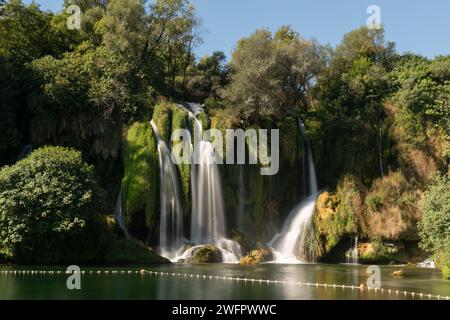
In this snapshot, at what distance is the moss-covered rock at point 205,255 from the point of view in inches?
1089

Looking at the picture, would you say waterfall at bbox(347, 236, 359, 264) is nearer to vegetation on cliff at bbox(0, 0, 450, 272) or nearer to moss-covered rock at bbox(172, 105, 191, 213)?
vegetation on cliff at bbox(0, 0, 450, 272)

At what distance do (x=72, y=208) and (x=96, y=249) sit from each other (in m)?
2.59

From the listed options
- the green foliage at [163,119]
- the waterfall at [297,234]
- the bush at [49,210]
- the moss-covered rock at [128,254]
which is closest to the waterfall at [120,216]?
the moss-covered rock at [128,254]

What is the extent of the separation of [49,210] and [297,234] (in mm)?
14115

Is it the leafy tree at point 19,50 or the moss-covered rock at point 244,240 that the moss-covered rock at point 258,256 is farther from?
the leafy tree at point 19,50

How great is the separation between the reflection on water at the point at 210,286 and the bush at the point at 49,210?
1990 mm

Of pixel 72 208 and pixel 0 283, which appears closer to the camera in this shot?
pixel 0 283

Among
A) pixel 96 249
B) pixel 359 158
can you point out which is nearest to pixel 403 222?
pixel 359 158

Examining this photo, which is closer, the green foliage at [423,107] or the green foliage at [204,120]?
the green foliage at [204,120]

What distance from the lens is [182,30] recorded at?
40.8 meters

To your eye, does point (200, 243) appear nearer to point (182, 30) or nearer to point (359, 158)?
point (359, 158)

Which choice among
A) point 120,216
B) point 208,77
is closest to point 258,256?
point 120,216
